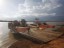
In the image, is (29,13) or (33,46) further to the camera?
(29,13)

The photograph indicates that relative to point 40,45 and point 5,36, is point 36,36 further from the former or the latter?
point 5,36

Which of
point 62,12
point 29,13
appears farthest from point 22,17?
point 62,12

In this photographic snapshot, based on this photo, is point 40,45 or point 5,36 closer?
point 40,45

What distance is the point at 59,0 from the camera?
1.87 m

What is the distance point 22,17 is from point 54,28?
1.49 feet

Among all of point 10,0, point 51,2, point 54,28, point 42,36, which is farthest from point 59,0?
point 10,0

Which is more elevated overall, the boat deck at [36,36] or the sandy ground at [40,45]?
the boat deck at [36,36]

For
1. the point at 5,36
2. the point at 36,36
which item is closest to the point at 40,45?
the point at 36,36

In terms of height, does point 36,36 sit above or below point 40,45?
above

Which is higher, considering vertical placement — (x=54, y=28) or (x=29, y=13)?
(x=29, y=13)

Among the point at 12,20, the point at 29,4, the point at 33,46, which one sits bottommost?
the point at 33,46

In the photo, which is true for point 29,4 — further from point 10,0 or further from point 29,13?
point 10,0

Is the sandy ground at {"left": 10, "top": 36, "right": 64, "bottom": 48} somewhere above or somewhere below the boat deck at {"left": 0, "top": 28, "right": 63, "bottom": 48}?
below

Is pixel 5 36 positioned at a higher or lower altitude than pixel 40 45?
higher
